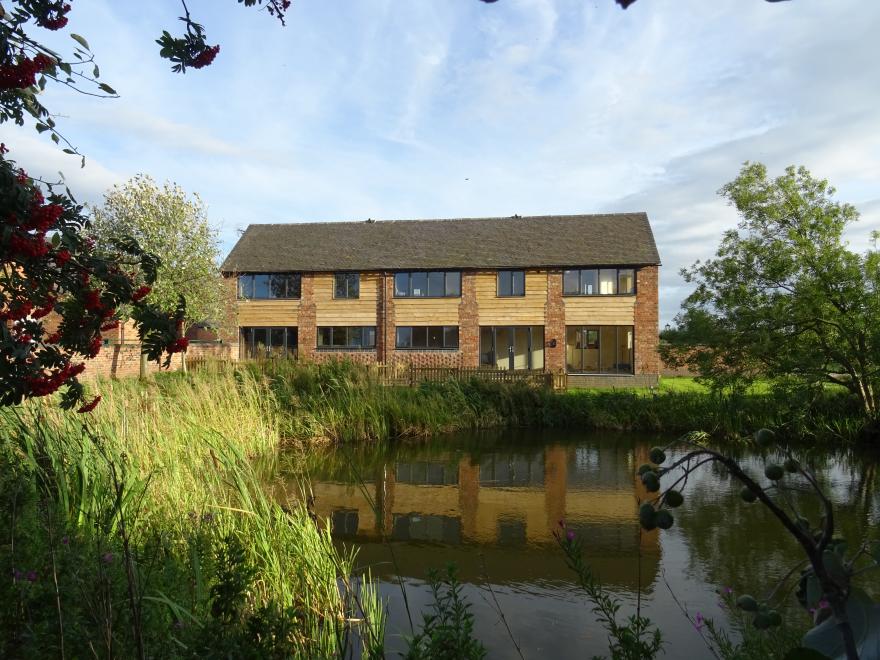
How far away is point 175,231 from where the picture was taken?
2561 centimetres

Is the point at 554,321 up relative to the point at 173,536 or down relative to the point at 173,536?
up

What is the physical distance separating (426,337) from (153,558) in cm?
2495

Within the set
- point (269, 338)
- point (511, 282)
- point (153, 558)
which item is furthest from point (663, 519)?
point (269, 338)

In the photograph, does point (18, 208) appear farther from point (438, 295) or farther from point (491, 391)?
point (438, 295)

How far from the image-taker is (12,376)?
2.40 meters

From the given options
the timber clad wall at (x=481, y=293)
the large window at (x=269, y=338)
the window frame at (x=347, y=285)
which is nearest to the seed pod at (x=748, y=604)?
the timber clad wall at (x=481, y=293)

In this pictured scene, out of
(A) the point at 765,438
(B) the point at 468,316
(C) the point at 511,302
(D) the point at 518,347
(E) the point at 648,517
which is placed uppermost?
(C) the point at 511,302

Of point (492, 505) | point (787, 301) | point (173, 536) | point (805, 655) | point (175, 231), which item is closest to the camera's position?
point (805, 655)

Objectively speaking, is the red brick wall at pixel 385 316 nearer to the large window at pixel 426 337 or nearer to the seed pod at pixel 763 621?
the large window at pixel 426 337

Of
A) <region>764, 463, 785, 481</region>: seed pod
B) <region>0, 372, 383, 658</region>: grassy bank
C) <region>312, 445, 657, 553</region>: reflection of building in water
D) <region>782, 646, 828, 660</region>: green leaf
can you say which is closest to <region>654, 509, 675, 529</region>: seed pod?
<region>764, 463, 785, 481</region>: seed pod

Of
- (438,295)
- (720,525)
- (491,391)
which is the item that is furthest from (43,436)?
(438,295)

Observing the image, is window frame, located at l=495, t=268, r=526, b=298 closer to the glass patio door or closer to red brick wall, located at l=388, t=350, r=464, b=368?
the glass patio door

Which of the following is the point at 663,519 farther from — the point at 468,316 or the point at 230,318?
the point at 230,318

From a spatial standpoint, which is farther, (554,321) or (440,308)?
(440,308)
